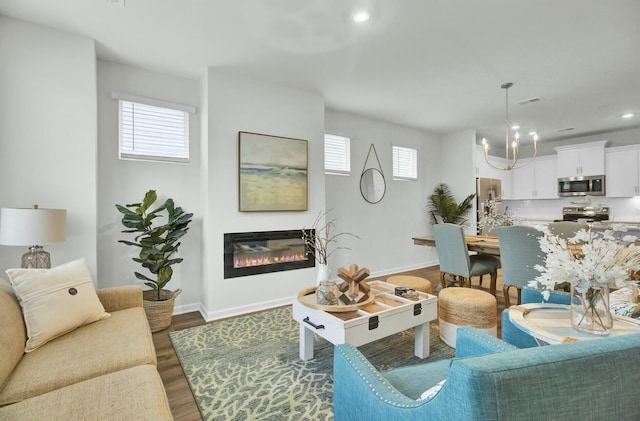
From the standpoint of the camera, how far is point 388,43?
112 inches

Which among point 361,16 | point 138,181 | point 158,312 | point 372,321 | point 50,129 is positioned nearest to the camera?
point 372,321

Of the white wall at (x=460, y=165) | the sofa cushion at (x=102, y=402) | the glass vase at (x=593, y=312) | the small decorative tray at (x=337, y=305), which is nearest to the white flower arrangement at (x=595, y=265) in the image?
the glass vase at (x=593, y=312)

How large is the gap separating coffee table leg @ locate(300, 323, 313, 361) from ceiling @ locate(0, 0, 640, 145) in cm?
248

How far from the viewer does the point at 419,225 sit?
600cm

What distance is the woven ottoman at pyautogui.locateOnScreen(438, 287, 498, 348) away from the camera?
8.17ft

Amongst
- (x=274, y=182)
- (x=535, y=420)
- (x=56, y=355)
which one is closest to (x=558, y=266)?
(x=535, y=420)

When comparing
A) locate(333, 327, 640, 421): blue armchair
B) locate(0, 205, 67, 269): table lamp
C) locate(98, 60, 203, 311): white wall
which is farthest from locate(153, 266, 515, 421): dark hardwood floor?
locate(333, 327, 640, 421): blue armchair

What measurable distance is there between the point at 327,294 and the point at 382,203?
3.40m

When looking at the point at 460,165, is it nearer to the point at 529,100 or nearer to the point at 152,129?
the point at 529,100

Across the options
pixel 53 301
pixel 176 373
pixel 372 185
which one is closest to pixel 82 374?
pixel 53 301

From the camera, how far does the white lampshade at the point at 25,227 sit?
7.03 ft

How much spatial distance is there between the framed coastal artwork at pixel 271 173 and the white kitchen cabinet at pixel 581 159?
19.0ft

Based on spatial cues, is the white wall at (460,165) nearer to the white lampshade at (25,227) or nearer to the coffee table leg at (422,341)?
the coffee table leg at (422,341)

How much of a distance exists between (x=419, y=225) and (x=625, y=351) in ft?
17.6
